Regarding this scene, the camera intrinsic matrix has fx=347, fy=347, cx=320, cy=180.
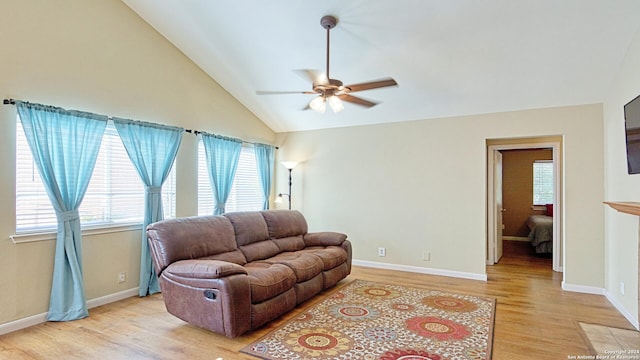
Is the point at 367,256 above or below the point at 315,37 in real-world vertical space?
below

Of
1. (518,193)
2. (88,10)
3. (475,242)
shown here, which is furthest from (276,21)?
(518,193)

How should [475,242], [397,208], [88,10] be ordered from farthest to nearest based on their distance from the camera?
1. [397,208]
2. [475,242]
3. [88,10]

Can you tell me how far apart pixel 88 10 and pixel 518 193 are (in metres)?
9.18

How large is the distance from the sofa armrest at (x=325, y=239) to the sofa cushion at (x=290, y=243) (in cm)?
10

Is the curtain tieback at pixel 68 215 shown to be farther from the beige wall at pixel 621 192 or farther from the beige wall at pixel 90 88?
the beige wall at pixel 621 192

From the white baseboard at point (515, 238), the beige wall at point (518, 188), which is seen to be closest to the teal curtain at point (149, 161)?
the beige wall at point (518, 188)

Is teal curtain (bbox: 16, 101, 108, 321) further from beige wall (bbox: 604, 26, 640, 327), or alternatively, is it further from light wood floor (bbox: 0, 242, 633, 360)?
beige wall (bbox: 604, 26, 640, 327)

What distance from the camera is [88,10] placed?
12.3ft

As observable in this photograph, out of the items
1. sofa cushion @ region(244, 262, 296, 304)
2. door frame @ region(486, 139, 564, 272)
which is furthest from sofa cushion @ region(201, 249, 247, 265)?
door frame @ region(486, 139, 564, 272)

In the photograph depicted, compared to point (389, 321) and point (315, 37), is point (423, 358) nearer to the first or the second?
point (389, 321)

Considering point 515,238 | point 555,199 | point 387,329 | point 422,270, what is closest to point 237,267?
point 387,329

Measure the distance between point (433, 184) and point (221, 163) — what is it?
3268 millimetres

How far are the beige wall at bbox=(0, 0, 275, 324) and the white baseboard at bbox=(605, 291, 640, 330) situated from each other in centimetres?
522

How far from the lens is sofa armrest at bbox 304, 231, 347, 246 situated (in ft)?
15.7
